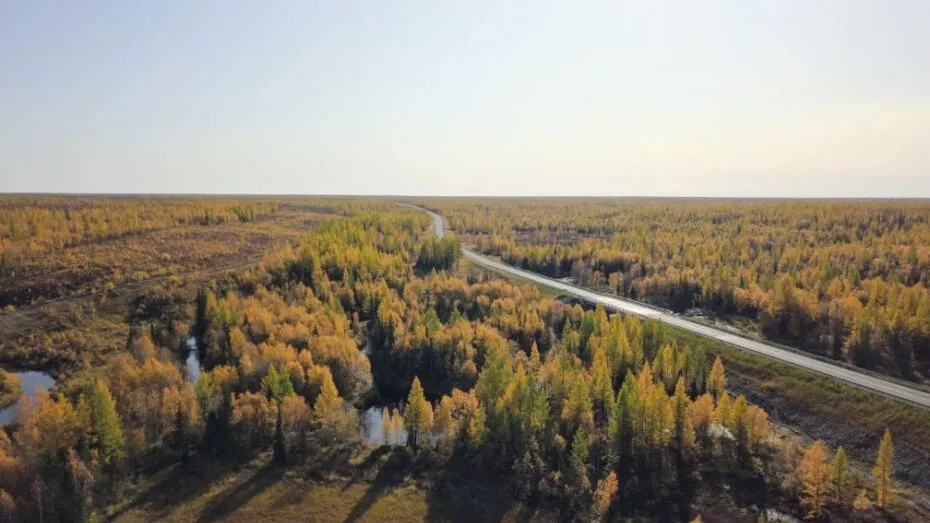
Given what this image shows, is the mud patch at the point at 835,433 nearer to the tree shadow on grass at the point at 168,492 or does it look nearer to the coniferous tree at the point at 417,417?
the coniferous tree at the point at 417,417

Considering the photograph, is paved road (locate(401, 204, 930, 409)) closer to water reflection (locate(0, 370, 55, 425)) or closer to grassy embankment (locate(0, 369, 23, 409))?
water reflection (locate(0, 370, 55, 425))

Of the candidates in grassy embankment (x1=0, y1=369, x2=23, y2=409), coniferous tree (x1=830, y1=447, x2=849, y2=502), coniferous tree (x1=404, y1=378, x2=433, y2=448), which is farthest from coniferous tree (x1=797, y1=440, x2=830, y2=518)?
grassy embankment (x1=0, y1=369, x2=23, y2=409)

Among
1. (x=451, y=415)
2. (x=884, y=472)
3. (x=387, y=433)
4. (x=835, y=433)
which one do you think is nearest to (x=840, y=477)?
(x=884, y=472)

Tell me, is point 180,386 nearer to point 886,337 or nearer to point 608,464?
point 608,464

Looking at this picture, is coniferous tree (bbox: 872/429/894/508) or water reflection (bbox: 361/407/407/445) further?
water reflection (bbox: 361/407/407/445)

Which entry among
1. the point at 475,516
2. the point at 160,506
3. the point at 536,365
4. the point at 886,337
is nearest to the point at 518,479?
the point at 475,516

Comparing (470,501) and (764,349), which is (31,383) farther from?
(764,349)
